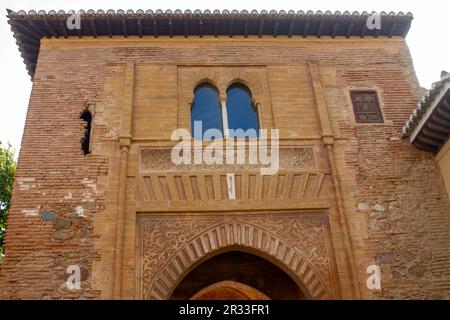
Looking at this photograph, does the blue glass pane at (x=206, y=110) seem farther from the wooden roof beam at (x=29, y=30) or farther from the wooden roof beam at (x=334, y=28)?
the wooden roof beam at (x=29, y=30)

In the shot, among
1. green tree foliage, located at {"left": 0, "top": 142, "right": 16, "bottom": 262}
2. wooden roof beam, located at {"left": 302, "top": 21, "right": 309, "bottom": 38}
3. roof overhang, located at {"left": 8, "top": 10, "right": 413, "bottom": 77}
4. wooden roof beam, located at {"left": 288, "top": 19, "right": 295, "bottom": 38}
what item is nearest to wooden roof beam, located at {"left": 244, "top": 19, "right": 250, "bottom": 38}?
roof overhang, located at {"left": 8, "top": 10, "right": 413, "bottom": 77}

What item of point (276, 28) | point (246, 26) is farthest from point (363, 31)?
point (246, 26)

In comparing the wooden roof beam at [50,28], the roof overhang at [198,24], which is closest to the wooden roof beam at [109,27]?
the roof overhang at [198,24]

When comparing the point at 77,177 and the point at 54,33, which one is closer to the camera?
the point at 77,177

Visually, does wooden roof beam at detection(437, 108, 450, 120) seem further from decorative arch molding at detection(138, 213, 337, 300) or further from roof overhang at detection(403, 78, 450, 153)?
decorative arch molding at detection(138, 213, 337, 300)

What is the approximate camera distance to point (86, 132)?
785 centimetres

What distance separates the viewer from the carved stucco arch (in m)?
6.68

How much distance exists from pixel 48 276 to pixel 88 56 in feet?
13.3

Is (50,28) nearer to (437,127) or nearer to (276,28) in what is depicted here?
(276,28)

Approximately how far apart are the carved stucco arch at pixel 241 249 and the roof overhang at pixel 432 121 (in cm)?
273

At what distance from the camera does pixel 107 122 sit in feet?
25.9

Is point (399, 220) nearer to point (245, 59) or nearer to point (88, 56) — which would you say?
point (245, 59)

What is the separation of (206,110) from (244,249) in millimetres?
2545
